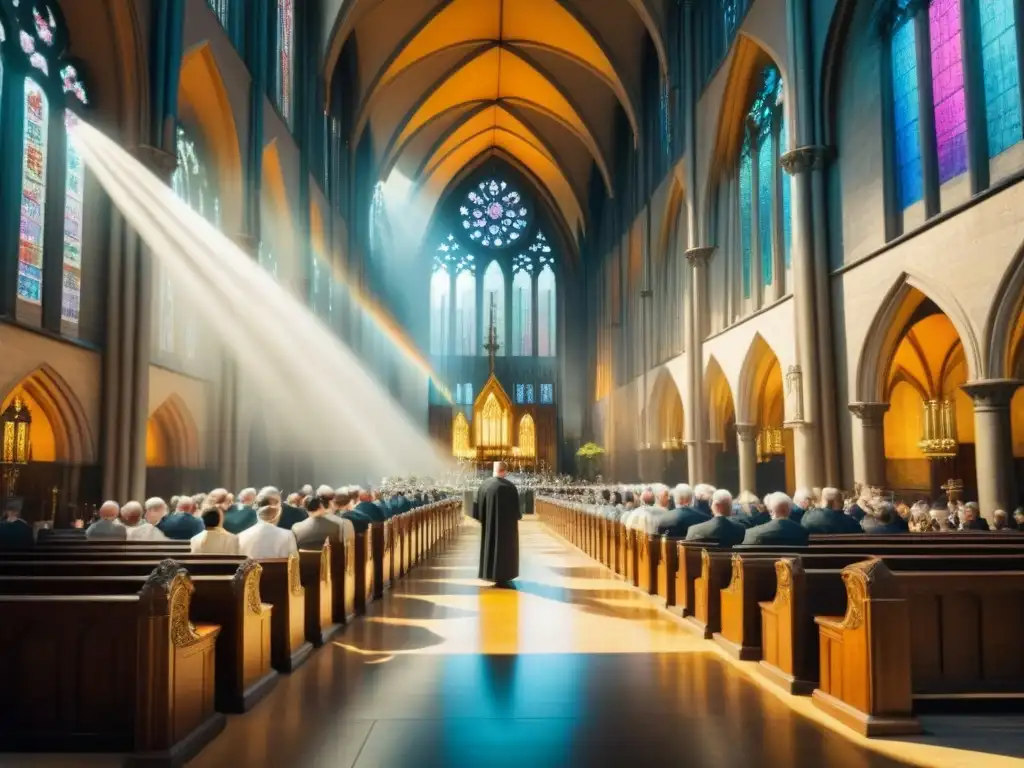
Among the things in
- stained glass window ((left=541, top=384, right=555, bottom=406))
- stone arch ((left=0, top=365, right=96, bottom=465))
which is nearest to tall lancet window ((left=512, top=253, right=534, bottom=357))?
stained glass window ((left=541, top=384, right=555, bottom=406))

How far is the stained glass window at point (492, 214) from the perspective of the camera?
152 ft

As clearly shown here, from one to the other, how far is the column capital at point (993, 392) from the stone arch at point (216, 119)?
13654 mm

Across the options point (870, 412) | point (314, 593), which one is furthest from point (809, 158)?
point (314, 593)

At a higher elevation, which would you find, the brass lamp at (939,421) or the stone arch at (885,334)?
the stone arch at (885,334)

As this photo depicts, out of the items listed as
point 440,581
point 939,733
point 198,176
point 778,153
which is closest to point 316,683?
point 939,733

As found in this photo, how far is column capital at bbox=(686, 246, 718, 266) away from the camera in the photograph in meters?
22.1

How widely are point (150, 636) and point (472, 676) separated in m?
2.62

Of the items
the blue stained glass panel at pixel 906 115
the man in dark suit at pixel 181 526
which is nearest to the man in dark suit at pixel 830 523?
the man in dark suit at pixel 181 526

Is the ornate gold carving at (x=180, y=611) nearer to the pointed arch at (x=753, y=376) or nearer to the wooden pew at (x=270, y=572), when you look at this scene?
the wooden pew at (x=270, y=572)

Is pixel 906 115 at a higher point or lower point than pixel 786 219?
higher

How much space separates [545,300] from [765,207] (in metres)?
27.2

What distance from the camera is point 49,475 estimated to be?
12.2m

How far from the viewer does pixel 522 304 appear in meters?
46.6

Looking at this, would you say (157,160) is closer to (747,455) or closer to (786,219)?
(786,219)
